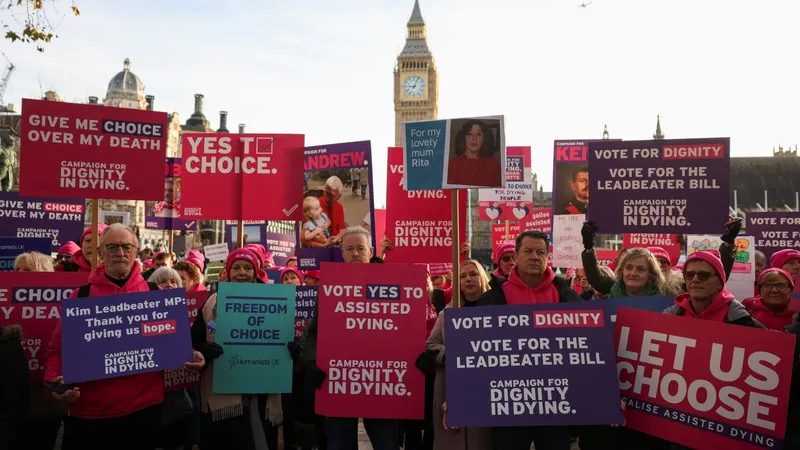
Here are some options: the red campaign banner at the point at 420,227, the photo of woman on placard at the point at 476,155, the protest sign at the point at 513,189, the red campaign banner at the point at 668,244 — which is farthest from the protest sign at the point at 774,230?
the photo of woman on placard at the point at 476,155

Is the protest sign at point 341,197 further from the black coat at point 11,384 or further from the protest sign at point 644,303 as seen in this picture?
the black coat at point 11,384

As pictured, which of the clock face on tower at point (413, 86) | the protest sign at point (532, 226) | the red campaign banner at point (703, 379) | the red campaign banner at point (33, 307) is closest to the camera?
the red campaign banner at point (703, 379)

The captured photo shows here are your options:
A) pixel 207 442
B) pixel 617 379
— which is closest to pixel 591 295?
pixel 617 379

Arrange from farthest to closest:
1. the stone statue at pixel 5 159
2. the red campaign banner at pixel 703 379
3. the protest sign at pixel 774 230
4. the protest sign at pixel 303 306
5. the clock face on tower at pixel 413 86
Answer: the clock face on tower at pixel 413 86 → the stone statue at pixel 5 159 → the protest sign at pixel 774 230 → the protest sign at pixel 303 306 → the red campaign banner at pixel 703 379

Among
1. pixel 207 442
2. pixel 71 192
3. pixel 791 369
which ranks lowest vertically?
pixel 207 442

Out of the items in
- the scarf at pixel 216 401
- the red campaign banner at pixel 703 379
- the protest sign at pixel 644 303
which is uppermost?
the protest sign at pixel 644 303

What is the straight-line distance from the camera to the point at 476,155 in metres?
5.98

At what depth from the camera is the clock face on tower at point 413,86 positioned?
4892 inches

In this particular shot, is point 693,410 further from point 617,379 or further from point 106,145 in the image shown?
point 106,145

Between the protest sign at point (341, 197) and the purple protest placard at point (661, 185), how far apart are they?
264cm

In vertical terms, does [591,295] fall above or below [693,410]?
above

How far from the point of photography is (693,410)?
4.05 metres

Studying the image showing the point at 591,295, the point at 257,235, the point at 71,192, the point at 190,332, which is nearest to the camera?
the point at 190,332

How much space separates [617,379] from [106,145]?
4474 millimetres
